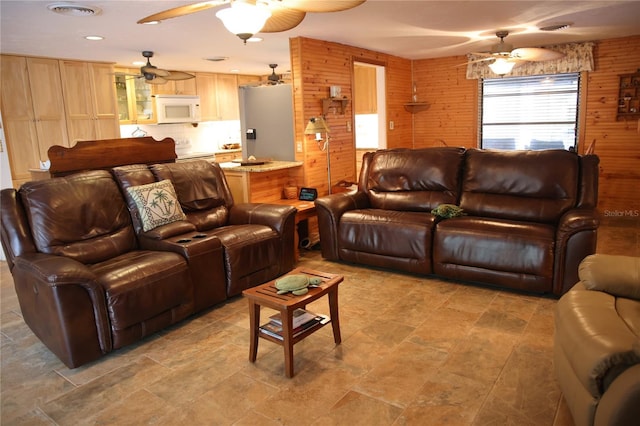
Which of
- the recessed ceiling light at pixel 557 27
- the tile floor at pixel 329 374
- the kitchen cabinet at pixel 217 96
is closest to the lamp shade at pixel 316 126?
the tile floor at pixel 329 374

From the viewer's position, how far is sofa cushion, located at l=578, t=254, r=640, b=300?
7.27 feet

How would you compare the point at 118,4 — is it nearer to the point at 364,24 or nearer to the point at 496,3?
the point at 364,24

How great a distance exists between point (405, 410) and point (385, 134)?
5.25 metres

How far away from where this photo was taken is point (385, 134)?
7.00 meters

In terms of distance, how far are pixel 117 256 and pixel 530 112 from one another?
237 inches

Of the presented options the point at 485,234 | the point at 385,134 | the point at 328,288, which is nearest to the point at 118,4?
the point at 328,288

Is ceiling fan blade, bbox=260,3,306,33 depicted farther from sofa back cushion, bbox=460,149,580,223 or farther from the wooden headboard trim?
sofa back cushion, bbox=460,149,580,223

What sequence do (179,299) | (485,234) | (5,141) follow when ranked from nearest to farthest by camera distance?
1. (179,299)
2. (485,234)
3. (5,141)

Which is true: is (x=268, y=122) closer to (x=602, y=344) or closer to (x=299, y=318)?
(x=299, y=318)

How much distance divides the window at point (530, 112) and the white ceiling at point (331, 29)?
659mm

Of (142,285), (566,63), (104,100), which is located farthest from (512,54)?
(104,100)

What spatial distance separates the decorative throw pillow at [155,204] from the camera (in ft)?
11.8

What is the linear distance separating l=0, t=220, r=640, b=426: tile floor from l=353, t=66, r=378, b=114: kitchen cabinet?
15.0 feet

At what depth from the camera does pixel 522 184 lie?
4.11 m
